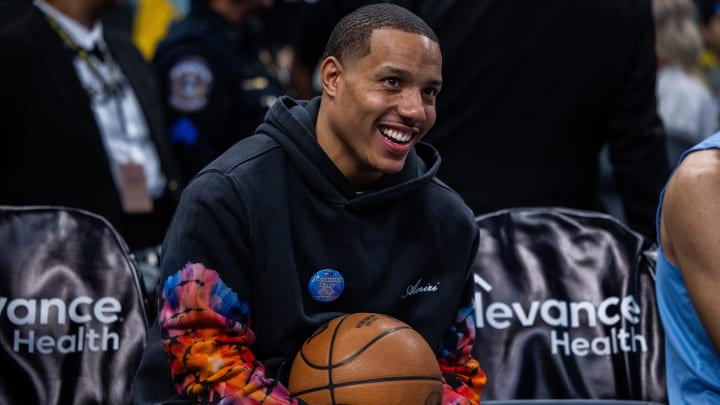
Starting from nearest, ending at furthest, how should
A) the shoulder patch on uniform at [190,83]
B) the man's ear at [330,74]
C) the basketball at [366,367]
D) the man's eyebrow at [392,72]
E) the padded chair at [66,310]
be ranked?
the basketball at [366,367], the man's eyebrow at [392,72], the man's ear at [330,74], the padded chair at [66,310], the shoulder patch on uniform at [190,83]

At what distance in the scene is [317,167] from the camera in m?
3.21

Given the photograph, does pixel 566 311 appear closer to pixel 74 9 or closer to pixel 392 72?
pixel 392 72

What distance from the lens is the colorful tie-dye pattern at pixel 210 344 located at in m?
→ 2.92

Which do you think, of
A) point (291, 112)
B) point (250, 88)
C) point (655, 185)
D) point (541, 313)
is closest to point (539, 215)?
point (541, 313)

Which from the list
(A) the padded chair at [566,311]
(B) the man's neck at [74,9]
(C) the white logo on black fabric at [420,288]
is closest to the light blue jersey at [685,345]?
(A) the padded chair at [566,311]

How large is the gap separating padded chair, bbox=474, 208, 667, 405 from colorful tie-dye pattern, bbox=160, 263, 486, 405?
103 centimetres

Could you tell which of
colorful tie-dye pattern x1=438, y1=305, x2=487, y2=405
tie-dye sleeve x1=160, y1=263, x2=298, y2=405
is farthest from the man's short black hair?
colorful tie-dye pattern x1=438, y1=305, x2=487, y2=405

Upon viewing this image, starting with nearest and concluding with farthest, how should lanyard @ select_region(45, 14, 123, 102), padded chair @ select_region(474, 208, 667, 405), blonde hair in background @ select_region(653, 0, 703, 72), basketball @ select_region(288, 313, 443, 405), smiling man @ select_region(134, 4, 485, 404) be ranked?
basketball @ select_region(288, 313, 443, 405)
smiling man @ select_region(134, 4, 485, 404)
padded chair @ select_region(474, 208, 667, 405)
lanyard @ select_region(45, 14, 123, 102)
blonde hair in background @ select_region(653, 0, 703, 72)

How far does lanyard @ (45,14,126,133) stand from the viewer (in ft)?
16.1

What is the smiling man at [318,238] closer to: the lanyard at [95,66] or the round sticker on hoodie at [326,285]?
the round sticker on hoodie at [326,285]

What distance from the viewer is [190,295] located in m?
2.96

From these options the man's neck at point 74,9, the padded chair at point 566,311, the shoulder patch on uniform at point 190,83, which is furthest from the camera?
the shoulder patch on uniform at point 190,83

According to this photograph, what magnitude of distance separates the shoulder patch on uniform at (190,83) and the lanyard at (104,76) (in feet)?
1.08

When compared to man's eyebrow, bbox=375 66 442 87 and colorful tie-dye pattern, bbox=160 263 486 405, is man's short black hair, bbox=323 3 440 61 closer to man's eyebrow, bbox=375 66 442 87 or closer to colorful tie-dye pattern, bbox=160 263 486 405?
man's eyebrow, bbox=375 66 442 87
